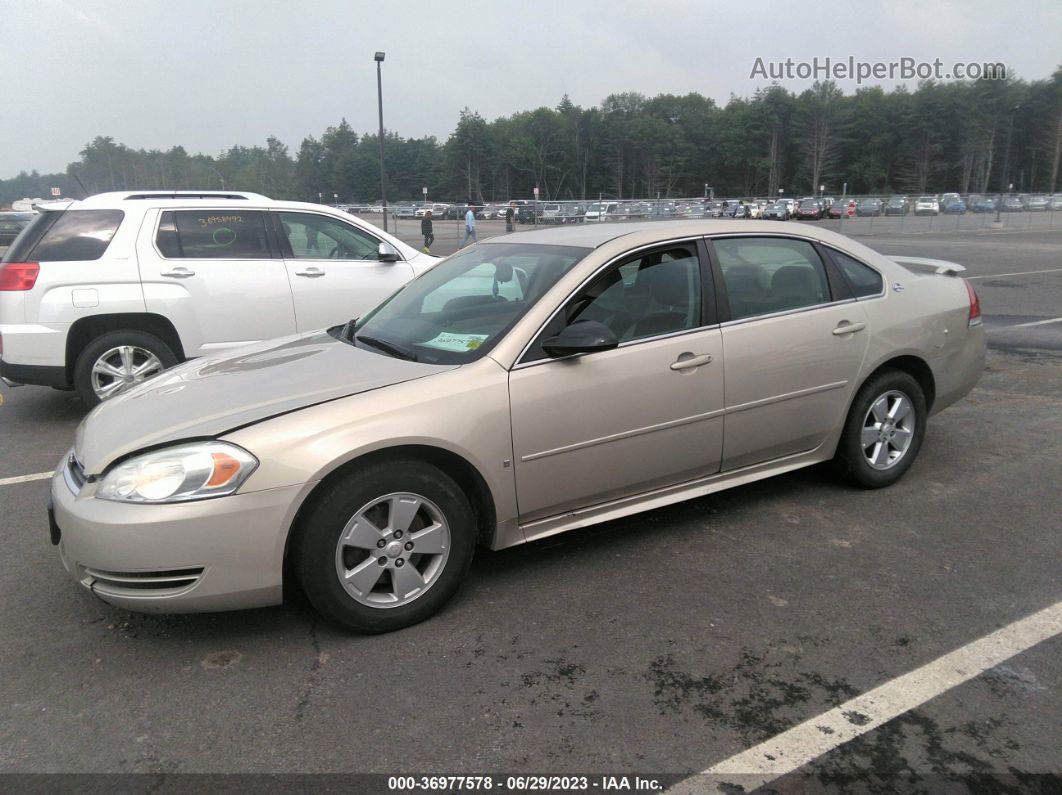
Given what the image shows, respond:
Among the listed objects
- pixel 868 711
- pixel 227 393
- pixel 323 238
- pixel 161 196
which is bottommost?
pixel 868 711

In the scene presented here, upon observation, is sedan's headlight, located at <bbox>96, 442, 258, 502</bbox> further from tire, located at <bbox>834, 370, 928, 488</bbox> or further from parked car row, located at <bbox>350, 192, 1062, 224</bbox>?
parked car row, located at <bbox>350, 192, 1062, 224</bbox>

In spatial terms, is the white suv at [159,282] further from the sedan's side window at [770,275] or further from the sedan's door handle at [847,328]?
the sedan's door handle at [847,328]

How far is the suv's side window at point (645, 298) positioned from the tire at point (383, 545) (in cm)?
90

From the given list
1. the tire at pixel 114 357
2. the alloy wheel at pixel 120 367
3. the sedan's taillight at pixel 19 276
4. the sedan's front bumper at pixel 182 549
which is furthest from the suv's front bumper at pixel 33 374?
the sedan's front bumper at pixel 182 549

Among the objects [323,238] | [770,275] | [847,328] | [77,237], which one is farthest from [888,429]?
[77,237]

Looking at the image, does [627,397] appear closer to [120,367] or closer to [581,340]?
[581,340]

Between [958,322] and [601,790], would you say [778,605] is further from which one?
[958,322]

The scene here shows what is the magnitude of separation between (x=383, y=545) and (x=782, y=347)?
88.3 inches

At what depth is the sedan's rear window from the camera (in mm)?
6160

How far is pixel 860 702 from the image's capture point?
266 centimetres

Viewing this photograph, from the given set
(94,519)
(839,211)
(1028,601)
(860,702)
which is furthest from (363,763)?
(839,211)

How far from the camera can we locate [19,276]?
19.9ft

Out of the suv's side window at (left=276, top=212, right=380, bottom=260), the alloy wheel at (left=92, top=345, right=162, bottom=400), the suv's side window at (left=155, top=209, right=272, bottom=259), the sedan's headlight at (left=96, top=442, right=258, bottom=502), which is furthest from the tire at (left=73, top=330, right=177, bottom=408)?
the sedan's headlight at (left=96, top=442, right=258, bottom=502)

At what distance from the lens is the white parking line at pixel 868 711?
91.8 inches
